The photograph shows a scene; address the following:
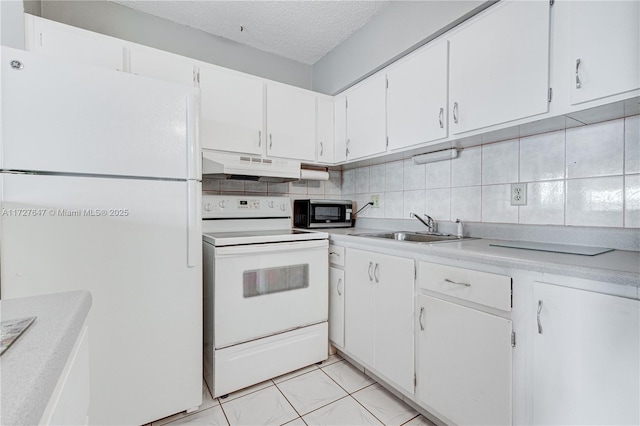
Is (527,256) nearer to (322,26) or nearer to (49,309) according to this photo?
(49,309)

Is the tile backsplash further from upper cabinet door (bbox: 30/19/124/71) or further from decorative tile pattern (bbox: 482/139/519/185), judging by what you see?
upper cabinet door (bbox: 30/19/124/71)

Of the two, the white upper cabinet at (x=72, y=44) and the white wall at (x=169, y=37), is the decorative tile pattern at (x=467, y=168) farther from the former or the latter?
the white upper cabinet at (x=72, y=44)

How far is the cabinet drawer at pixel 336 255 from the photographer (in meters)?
1.94

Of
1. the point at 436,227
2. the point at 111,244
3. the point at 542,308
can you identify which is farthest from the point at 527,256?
the point at 111,244

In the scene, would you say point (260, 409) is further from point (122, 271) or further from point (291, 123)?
point (291, 123)

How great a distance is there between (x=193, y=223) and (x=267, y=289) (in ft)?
2.03

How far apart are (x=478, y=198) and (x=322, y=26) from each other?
68.2 inches

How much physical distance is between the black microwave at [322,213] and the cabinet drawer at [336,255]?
0.41m

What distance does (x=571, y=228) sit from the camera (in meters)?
1.36

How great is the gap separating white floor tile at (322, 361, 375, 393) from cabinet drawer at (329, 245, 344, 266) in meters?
0.70

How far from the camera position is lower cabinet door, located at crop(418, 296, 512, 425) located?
1077 mm

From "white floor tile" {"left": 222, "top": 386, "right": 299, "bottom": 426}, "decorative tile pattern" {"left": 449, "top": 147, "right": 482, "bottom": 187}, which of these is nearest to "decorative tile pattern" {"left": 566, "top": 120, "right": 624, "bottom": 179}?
"decorative tile pattern" {"left": 449, "top": 147, "right": 482, "bottom": 187}

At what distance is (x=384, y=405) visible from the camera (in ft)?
5.11

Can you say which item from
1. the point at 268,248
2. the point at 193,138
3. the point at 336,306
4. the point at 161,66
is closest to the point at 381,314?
the point at 336,306
